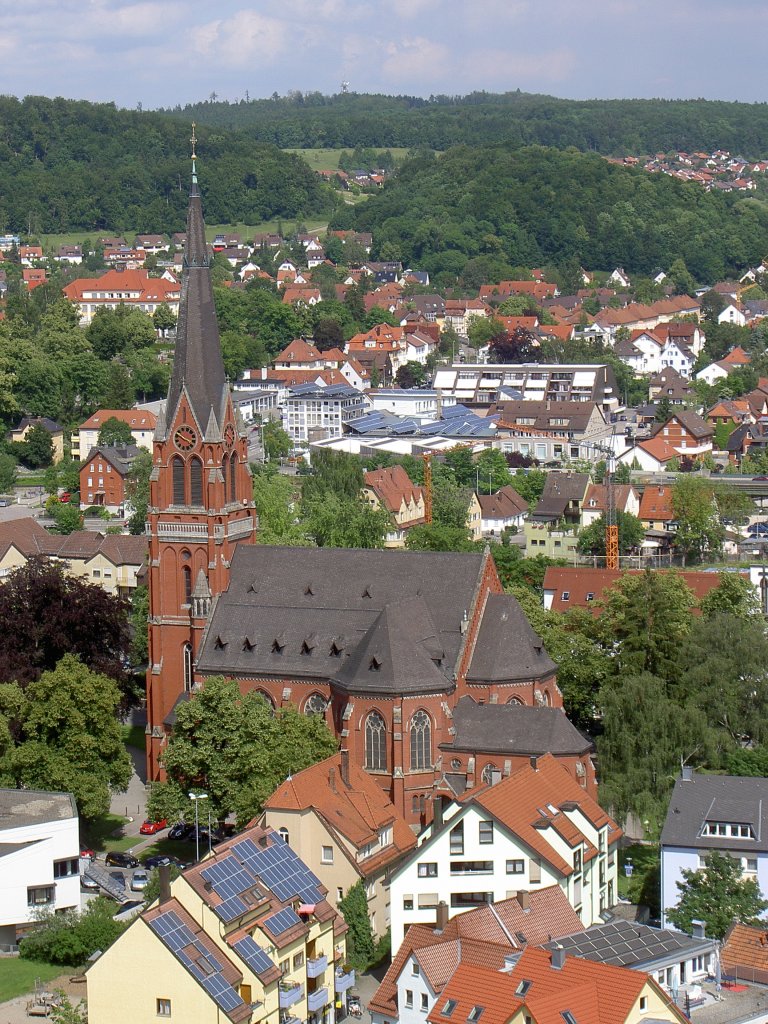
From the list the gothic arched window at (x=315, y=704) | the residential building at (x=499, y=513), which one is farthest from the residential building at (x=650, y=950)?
the residential building at (x=499, y=513)

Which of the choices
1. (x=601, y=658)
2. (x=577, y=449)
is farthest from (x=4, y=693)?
(x=577, y=449)

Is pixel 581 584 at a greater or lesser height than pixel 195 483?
lesser

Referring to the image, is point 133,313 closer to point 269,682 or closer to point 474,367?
point 474,367

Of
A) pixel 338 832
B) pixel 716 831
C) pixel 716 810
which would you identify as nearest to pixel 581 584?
pixel 716 810

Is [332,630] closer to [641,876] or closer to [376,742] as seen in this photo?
[376,742]

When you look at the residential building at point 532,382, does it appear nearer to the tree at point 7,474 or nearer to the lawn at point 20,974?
the tree at point 7,474

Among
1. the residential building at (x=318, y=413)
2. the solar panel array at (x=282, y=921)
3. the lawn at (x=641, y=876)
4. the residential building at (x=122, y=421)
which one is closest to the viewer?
the solar panel array at (x=282, y=921)
